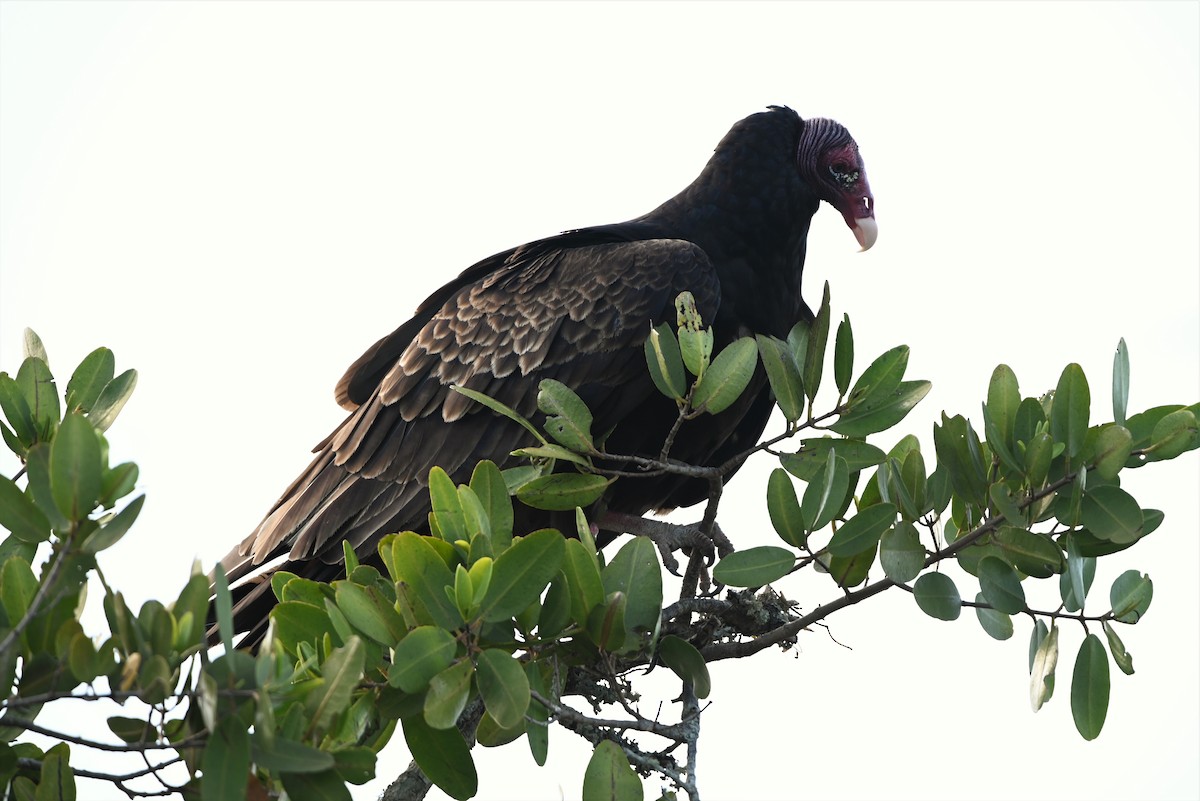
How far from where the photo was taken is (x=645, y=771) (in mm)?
3277

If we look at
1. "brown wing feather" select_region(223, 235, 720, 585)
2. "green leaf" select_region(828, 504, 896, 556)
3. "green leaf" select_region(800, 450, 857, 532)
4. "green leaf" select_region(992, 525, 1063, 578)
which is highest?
"brown wing feather" select_region(223, 235, 720, 585)

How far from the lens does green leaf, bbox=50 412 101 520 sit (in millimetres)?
2100

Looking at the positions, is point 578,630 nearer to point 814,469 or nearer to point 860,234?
point 814,469

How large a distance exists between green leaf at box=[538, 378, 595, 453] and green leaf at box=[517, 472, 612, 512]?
9 centimetres

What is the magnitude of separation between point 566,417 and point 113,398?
999mm

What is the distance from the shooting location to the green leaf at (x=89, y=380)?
2930 millimetres

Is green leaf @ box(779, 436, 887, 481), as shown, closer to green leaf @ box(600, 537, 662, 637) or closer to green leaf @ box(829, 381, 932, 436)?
green leaf @ box(829, 381, 932, 436)

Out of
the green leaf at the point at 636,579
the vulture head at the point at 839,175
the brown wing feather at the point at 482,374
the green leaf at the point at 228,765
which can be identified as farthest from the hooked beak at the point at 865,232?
the green leaf at the point at 228,765

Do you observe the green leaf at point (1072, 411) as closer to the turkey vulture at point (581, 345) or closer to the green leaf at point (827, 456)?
the green leaf at point (827, 456)

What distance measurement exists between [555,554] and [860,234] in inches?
136

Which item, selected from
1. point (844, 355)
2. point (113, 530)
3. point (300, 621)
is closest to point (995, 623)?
point (844, 355)

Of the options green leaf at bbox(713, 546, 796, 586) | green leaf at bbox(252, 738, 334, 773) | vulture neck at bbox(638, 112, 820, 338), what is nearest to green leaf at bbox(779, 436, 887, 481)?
green leaf at bbox(713, 546, 796, 586)

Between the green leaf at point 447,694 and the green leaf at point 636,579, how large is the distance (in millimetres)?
433

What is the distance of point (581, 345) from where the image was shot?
4.89m
